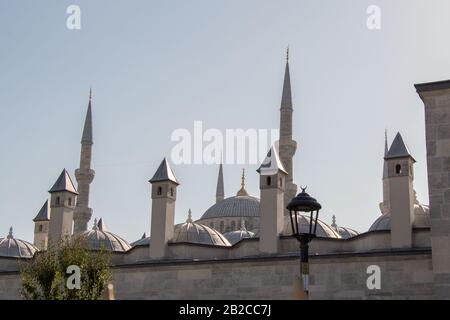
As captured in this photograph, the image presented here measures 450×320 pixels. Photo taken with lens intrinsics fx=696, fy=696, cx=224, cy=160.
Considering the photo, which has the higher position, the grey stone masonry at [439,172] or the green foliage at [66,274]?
the grey stone masonry at [439,172]

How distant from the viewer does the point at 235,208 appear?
4600 centimetres

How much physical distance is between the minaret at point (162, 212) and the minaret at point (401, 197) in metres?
7.46

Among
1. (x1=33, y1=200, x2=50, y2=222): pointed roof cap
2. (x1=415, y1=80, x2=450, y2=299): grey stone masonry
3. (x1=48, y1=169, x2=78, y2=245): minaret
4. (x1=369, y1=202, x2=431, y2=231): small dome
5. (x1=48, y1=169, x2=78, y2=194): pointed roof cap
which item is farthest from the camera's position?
(x1=33, y1=200, x2=50, y2=222): pointed roof cap

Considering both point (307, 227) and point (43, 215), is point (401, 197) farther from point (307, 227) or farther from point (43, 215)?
point (43, 215)

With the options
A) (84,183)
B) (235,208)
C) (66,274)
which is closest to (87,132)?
(84,183)

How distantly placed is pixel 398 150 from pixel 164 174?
7.98 m

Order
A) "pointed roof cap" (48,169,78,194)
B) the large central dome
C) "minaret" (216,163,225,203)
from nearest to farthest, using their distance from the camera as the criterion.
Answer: "pointed roof cap" (48,169,78,194), the large central dome, "minaret" (216,163,225,203)

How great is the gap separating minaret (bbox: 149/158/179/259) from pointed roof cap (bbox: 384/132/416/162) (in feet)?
24.2

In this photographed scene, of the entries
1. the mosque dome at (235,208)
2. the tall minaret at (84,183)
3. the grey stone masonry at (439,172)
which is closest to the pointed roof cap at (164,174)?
the grey stone masonry at (439,172)

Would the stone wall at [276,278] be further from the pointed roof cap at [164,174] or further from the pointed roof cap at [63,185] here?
the pointed roof cap at [63,185]

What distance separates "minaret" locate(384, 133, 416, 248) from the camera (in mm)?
20062

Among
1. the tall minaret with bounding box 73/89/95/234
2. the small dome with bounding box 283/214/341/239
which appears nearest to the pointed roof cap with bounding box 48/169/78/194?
the small dome with bounding box 283/214/341/239

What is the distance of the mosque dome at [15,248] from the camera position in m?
28.6

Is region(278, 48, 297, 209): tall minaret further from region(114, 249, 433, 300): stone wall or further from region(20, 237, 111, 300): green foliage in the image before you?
region(20, 237, 111, 300): green foliage
